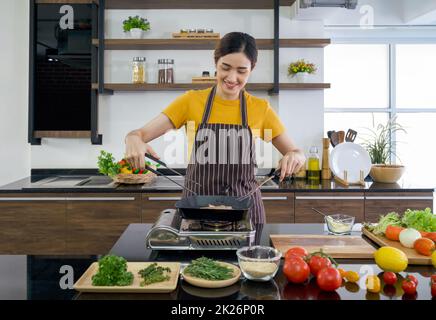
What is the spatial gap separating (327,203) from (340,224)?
154 centimetres

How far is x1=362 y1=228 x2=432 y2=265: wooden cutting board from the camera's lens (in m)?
1.74

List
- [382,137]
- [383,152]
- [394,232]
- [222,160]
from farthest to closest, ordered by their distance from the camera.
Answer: [382,137] → [383,152] → [222,160] → [394,232]

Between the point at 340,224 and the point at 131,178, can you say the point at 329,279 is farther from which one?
the point at 131,178

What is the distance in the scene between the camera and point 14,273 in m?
1.63

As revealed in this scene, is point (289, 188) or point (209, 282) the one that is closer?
point (209, 282)

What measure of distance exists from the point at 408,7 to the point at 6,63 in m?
4.00

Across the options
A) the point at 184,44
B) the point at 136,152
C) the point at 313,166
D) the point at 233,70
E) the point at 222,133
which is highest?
the point at 184,44

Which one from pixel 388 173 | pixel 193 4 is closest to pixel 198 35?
pixel 193 4

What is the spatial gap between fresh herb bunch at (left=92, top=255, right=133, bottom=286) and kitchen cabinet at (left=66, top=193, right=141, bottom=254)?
7.18 ft

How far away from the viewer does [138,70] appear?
4.21m

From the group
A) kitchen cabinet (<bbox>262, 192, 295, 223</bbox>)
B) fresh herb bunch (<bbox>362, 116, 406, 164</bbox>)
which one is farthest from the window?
kitchen cabinet (<bbox>262, 192, 295, 223</bbox>)

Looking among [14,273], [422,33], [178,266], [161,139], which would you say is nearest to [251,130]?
[178,266]

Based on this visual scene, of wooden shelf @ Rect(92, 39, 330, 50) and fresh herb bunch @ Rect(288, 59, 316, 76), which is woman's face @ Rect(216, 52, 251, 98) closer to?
wooden shelf @ Rect(92, 39, 330, 50)

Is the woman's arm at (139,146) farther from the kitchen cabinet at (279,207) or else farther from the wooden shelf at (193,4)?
the wooden shelf at (193,4)
